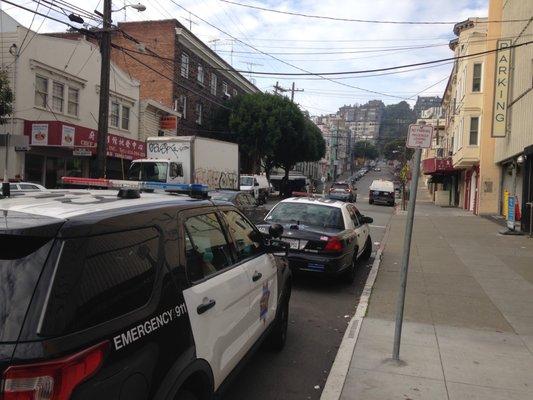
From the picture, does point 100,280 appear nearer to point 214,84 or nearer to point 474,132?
point 474,132

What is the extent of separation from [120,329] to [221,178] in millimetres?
19467

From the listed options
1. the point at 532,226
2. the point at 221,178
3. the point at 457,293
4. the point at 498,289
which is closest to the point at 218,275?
the point at 457,293

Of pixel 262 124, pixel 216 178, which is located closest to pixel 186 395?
pixel 216 178

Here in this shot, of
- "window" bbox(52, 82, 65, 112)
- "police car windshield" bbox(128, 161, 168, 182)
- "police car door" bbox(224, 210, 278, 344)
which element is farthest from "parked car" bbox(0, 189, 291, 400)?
"window" bbox(52, 82, 65, 112)

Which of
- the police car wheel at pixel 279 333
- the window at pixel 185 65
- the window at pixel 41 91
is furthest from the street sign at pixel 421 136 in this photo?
the window at pixel 185 65

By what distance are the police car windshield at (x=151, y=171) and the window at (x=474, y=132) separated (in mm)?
19301

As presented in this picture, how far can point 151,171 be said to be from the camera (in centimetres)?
1873

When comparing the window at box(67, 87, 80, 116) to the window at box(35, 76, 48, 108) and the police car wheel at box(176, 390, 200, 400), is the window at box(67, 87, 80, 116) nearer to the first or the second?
the window at box(35, 76, 48, 108)

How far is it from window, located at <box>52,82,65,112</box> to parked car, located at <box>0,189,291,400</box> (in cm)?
1974

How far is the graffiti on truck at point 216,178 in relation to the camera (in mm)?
20109

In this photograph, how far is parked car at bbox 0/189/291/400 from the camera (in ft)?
6.63

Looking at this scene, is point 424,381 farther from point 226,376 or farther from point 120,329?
point 120,329

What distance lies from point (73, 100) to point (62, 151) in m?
2.64

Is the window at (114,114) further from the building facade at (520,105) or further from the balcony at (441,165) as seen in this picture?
the balcony at (441,165)
